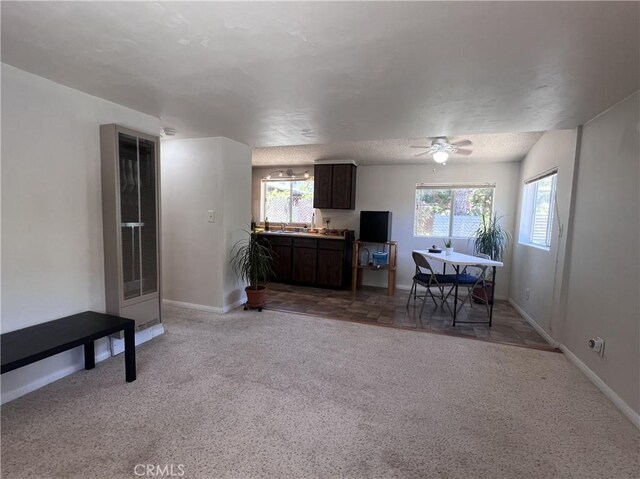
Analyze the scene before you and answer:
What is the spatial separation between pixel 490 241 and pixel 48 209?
16.4 feet

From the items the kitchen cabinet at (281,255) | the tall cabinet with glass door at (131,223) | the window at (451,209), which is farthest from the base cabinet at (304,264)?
the tall cabinet with glass door at (131,223)

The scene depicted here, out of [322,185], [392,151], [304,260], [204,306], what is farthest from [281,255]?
[392,151]

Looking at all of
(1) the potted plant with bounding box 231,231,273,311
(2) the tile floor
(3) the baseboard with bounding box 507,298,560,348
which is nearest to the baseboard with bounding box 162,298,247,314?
(1) the potted plant with bounding box 231,231,273,311

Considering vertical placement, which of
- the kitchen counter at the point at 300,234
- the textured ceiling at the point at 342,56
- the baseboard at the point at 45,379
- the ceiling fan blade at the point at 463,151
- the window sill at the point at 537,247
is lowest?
the baseboard at the point at 45,379

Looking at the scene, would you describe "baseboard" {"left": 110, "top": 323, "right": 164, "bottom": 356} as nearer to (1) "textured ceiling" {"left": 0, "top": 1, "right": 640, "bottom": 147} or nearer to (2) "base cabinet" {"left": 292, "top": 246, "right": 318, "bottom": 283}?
(1) "textured ceiling" {"left": 0, "top": 1, "right": 640, "bottom": 147}

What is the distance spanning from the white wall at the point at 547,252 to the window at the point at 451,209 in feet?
2.28

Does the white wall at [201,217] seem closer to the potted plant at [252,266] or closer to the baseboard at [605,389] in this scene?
the potted plant at [252,266]

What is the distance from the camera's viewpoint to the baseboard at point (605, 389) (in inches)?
73.2

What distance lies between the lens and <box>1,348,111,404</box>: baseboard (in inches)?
75.0

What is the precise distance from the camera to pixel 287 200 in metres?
5.93

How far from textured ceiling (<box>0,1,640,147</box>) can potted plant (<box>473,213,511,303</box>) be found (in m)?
2.03

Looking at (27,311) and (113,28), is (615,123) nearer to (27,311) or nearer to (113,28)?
(113,28)

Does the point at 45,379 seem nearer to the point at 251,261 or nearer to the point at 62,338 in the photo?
the point at 62,338

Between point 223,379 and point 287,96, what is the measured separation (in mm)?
2179
